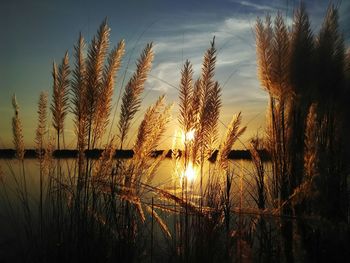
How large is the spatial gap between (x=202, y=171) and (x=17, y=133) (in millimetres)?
1733

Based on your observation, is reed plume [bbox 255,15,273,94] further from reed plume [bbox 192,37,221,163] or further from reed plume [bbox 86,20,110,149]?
reed plume [bbox 86,20,110,149]

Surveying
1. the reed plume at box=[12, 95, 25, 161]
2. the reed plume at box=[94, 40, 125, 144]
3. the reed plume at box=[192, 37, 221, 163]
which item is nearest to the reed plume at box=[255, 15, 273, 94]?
the reed plume at box=[192, 37, 221, 163]

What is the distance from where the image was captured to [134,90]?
3.30 meters

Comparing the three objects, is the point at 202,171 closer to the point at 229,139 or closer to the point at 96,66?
the point at 229,139

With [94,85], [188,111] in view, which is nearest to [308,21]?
[188,111]

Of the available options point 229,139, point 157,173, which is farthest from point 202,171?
point 157,173

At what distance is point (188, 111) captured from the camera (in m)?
3.14

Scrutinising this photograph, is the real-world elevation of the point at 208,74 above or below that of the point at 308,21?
below

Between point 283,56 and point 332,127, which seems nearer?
point 283,56

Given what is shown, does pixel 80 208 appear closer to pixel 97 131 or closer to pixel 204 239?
pixel 97 131

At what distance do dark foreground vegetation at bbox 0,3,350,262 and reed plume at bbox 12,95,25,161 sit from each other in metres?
0.01

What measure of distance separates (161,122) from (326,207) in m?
1.51

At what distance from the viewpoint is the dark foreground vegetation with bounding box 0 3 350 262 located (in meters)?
3.04

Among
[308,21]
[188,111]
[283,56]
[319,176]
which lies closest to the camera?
[319,176]
